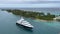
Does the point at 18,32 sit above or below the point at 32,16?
below

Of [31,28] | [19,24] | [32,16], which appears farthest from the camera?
[32,16]

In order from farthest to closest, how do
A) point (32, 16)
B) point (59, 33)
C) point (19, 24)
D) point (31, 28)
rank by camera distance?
point (32, 16), point (19, 24), point (31, 28), point (59, 33)

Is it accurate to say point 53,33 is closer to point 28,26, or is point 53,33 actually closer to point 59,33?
point 59,33

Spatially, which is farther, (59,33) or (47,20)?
(47,20)

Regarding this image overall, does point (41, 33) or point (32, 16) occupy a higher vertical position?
point (32, 16)

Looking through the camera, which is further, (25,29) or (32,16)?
(32,16)

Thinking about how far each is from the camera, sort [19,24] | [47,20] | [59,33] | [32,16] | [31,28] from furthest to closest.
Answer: [32,16]
[47,20]
[19,24]
[31,28]
[59,33]

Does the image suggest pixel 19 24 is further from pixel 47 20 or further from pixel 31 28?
pixel 47 20

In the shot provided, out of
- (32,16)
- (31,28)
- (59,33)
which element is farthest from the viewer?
(32,16)

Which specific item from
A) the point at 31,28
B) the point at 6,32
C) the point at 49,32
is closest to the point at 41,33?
the point at 49,32

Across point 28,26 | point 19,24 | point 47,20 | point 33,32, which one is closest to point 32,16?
point 47,20
